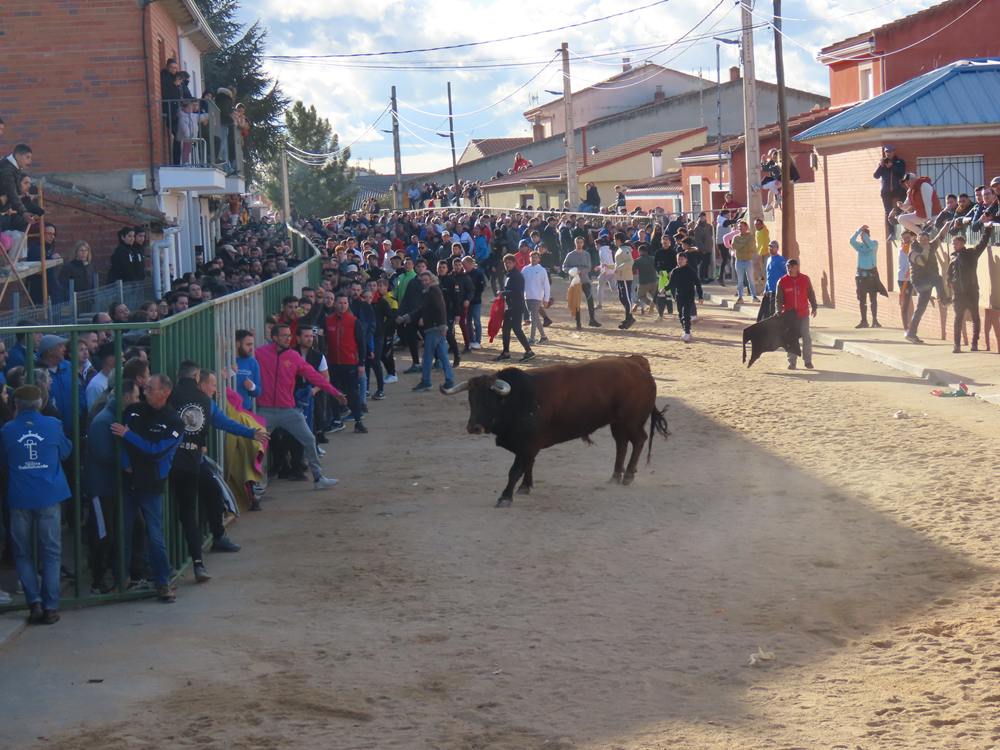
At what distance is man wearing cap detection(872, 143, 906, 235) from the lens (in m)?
25.8

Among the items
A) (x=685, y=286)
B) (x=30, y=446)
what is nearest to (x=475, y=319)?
(x=685, y=286)

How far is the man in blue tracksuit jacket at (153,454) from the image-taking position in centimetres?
955

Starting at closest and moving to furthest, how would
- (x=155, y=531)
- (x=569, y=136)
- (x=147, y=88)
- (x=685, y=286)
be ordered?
(x=155, y=531), (x=147, y=88), (x=685, y=286), (x=569, y=136)

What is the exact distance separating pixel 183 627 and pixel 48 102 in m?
15.9

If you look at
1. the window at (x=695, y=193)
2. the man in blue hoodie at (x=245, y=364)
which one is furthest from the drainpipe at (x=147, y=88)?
the window at (x=695, y=193)

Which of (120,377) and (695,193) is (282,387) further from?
(695,193)

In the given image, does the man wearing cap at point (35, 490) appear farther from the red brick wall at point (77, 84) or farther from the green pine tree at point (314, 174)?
the green pine tree at point (314, 174)

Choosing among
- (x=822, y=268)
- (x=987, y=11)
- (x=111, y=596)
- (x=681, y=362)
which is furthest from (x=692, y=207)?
(x=111, y=596)

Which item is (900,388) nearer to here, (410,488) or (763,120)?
(410,488)

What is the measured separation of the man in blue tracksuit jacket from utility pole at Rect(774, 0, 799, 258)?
23.0 metres

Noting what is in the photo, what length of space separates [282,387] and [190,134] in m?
11.3

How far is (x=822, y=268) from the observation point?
30.9m

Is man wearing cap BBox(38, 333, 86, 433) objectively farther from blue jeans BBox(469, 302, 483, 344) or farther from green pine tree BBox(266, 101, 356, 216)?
green pine tree BBox(266, 101, 356, 216)

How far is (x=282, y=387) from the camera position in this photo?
43.4 ft
